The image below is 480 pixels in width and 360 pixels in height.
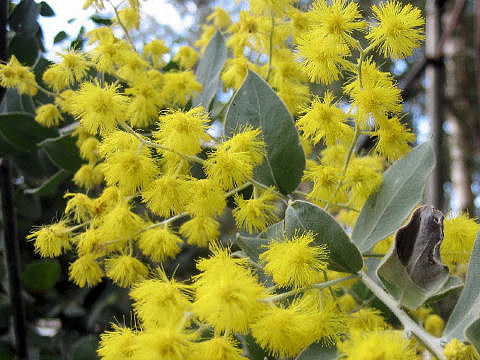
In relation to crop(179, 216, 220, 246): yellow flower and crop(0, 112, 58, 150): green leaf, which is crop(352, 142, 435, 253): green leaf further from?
crop(0, 112, 58, 150): green leaf

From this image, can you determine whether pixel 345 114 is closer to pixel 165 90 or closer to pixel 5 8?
pixel 165 90

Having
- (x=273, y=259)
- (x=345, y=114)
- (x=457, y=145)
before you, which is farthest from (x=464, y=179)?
(x=273, y=259)

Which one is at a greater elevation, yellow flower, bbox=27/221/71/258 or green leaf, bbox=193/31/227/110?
green leaf, bbox=193/31/227/110

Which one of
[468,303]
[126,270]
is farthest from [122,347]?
[468,303]

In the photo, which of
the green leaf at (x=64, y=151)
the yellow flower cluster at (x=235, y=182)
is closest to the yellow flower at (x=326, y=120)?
the yellow flower cluster at (x=235, y=182)

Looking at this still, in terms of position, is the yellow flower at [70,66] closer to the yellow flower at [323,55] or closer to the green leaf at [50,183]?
the green leaf at [50,183]

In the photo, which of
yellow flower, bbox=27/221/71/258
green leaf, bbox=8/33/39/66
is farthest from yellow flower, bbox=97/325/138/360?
green leaf, bbox=8/33/39/66
